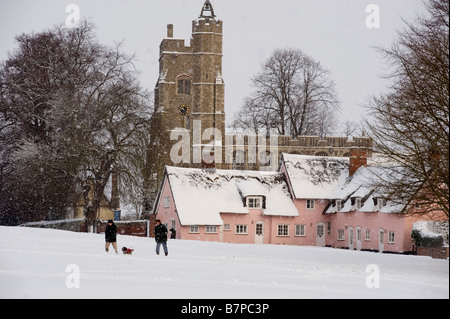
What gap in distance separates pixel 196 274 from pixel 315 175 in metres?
37.7

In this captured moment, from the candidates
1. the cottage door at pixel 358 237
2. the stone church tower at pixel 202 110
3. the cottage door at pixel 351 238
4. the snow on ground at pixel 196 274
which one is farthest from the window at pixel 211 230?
the stone church tower at pixel 202 110

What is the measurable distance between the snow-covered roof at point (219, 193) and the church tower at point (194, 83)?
76.6 ft

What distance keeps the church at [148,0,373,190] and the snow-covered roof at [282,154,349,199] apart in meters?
13.4

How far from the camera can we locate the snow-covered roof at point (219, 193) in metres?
53.2

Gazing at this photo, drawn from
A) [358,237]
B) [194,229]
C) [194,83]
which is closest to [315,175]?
[358,237]

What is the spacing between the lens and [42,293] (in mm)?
17094

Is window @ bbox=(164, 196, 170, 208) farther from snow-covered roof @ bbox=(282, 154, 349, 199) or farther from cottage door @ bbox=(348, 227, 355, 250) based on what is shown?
cottage door @ bbox=(348, 227, 355, 250)

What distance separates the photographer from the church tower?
82.5 m

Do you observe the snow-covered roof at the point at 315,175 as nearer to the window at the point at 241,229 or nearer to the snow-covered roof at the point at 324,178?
the snow-covered roof at the point at 324,178

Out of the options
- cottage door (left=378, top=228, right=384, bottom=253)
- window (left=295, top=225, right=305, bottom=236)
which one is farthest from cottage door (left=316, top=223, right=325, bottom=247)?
cottage door (left=378, top=228, right=384, bottom=253)

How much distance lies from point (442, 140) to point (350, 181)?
33.8 m

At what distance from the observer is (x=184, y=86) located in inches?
3346
